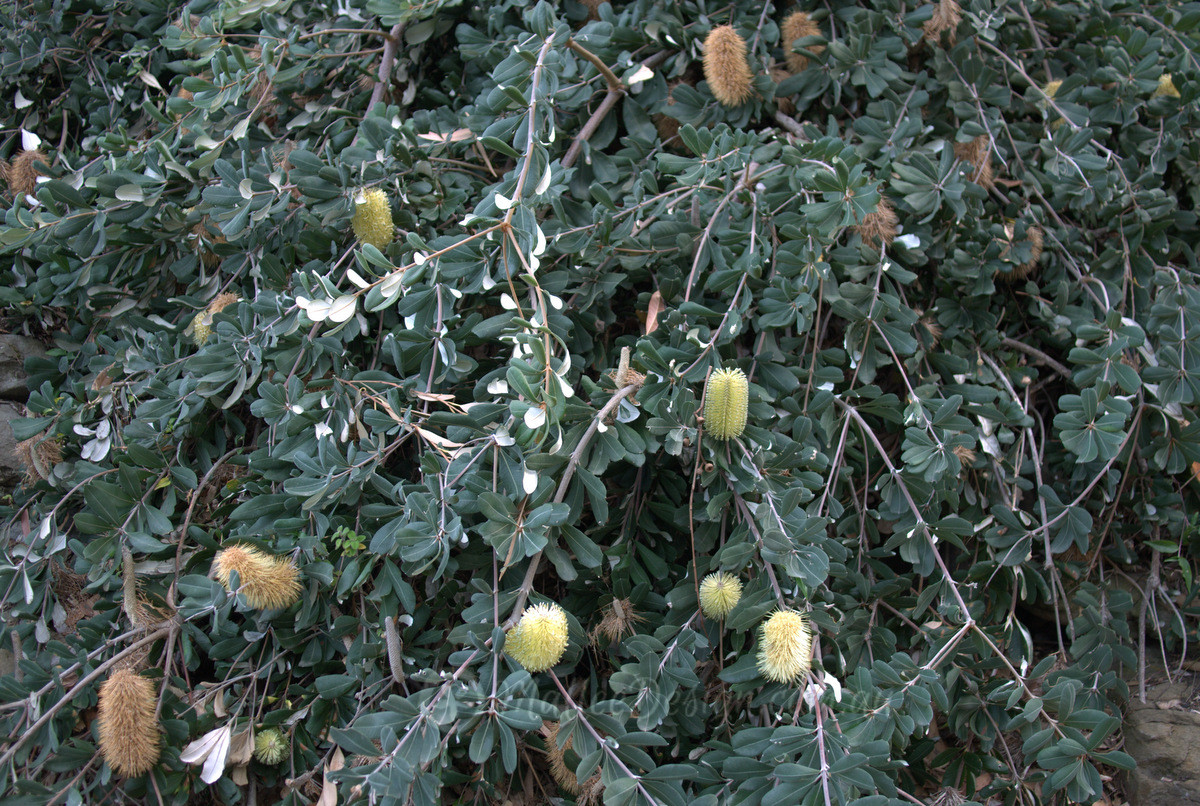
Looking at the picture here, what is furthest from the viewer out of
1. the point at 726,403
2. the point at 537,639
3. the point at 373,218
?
the point at 373,218

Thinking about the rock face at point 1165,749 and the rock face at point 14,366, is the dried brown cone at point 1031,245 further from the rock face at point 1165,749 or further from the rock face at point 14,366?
the rock face at point 14,366

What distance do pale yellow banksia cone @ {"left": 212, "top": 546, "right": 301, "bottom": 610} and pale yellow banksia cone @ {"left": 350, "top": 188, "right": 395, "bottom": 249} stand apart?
678mm

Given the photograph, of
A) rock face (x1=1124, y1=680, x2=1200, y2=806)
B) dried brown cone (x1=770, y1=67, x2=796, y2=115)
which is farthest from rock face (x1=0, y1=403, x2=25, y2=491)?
rock face (x1=1124, y1=680, x2=1200, y2=806)

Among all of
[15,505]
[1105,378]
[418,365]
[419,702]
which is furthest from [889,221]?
[15,505]

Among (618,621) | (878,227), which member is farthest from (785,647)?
(878,227)

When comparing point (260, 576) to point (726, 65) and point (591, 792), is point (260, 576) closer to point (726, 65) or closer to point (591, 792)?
point (591, 792)

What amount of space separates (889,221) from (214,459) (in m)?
1.68

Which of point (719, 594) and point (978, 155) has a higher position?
point (978, 155)

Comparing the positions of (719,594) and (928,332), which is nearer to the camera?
(719,594)

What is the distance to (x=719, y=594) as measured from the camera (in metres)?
1.38

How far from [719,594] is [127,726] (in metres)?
1.08

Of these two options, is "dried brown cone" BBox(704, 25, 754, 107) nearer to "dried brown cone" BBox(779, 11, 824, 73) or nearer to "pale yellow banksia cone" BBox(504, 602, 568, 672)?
"dried brown cone" BBox(779, 11, 824, 73)

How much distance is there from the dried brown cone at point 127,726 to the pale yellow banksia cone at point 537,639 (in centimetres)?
72

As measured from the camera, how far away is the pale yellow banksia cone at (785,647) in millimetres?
1231
